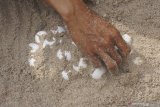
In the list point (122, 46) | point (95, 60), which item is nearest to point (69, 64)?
point (95, 60)

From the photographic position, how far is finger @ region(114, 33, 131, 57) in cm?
163

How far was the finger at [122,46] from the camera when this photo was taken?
1628 millimetres

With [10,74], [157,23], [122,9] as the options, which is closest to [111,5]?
[122,9]

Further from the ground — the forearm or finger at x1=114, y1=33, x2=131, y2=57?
the forearm

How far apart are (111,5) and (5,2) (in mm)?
A: 443

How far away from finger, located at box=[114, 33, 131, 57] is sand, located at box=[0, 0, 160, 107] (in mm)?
70

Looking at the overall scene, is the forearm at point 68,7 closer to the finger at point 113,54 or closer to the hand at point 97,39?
the hand at point 97,39

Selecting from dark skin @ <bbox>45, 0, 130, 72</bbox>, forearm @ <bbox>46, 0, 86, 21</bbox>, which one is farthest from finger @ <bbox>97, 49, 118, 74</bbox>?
forearm @ <bbox>46, 0, 86, 21</bbox>

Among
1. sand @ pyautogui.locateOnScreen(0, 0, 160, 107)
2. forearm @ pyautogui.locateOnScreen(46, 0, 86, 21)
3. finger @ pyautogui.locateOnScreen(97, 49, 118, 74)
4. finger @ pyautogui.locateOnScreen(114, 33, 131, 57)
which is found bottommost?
sand @ pyautogui.locateOnScreen(0, 0, 160, 107)

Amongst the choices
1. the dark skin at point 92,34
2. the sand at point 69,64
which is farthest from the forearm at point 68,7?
the sand at point 69,64

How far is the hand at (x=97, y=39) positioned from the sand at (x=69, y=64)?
65 millimetres

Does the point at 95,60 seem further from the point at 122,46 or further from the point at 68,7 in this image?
the point at 68,7

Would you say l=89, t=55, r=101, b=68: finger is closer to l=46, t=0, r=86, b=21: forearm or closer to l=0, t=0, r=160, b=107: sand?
l=0, t=0, r=160, b=107: sand

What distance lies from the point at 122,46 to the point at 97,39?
0.31 ft
